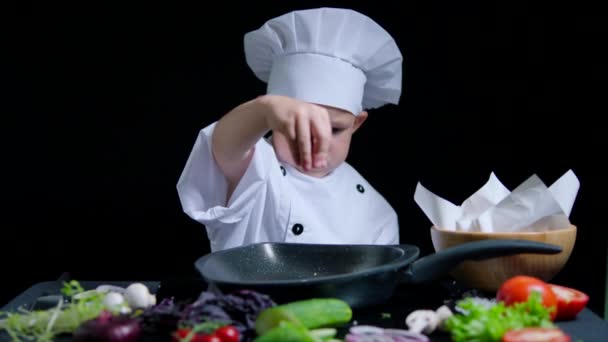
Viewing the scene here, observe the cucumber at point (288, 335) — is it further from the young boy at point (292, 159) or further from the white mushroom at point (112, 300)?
the young boy at point (292, 159)

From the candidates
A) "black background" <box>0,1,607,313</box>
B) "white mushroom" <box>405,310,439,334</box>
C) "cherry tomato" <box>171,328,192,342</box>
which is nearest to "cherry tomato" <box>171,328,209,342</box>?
"cherry tomato" <box>171,328,192,342</box>

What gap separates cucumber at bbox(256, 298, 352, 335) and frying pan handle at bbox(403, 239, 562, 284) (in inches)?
5.1

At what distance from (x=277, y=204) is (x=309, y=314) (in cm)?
68

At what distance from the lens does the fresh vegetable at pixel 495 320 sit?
2.61ft

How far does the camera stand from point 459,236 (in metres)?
1.11

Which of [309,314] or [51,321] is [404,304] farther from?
[51,321]

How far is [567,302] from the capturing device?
3.07ft

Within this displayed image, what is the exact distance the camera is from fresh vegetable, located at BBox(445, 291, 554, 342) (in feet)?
2.61

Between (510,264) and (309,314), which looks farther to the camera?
(510,264)

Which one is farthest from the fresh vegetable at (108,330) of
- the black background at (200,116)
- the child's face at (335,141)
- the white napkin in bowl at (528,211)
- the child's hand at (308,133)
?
the black background at (200,116)

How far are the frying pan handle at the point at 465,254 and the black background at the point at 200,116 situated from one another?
3.41 feet

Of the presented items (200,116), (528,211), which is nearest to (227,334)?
(528,211)

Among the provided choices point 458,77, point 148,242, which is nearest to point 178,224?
point 148,242

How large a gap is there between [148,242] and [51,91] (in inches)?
17.8
